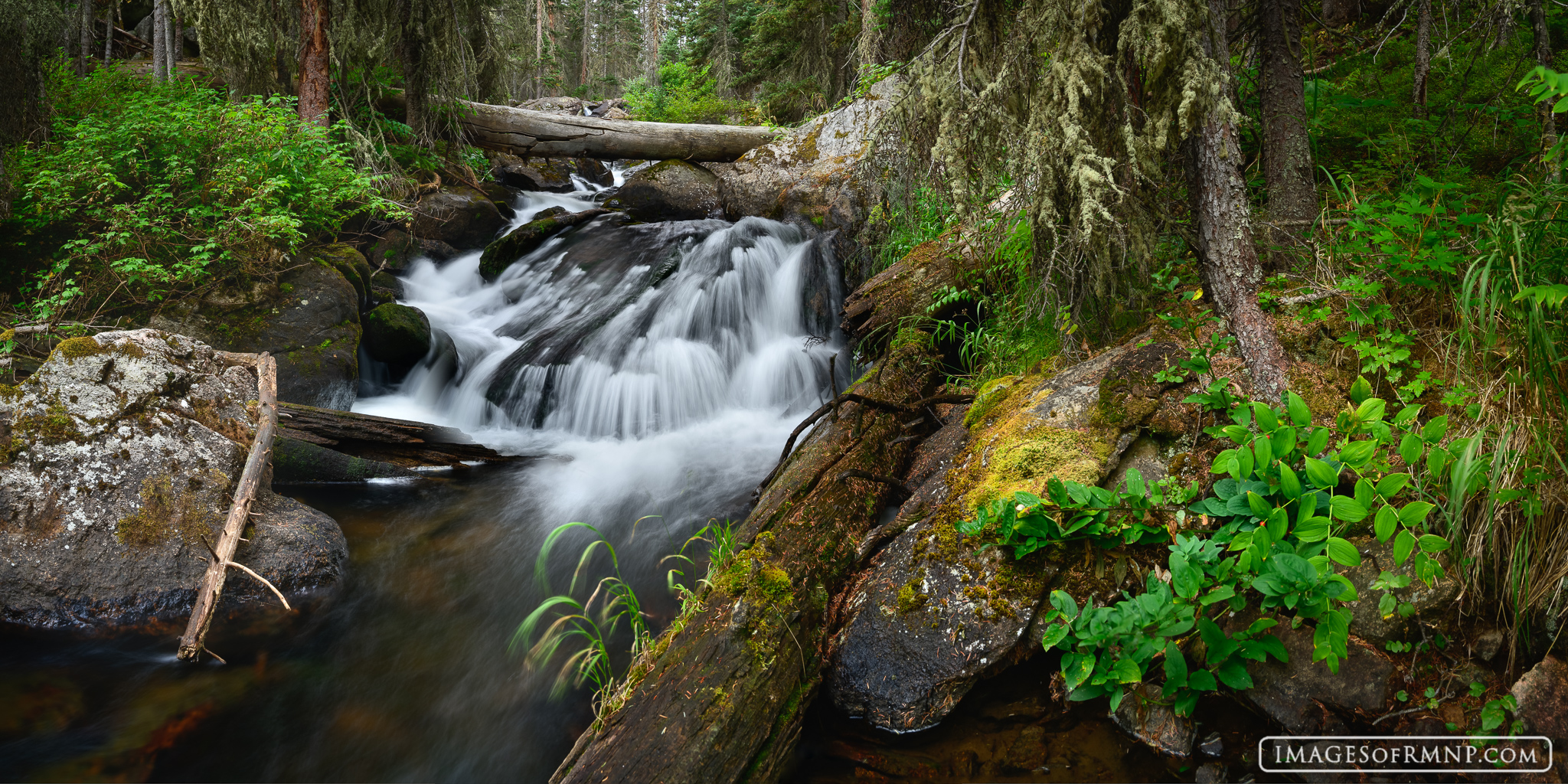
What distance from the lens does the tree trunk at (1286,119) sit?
3529 millimetres

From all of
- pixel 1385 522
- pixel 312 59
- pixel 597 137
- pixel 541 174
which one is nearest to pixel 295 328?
pixel 312 59

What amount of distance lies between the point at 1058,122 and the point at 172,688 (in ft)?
17.9

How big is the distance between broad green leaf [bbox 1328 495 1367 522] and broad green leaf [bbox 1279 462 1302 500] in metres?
0.11

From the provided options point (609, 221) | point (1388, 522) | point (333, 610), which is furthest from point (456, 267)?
point (1388, 522)

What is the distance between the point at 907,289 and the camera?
5.50 meters

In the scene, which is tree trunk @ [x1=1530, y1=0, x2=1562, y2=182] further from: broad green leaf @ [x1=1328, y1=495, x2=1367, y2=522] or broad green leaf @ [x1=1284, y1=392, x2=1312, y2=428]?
broad green leaf @ [x1=1328, y1=495, x2=1367, y2=522]

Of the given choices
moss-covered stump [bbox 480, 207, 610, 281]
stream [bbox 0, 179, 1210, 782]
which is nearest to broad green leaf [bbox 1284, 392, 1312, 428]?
stream [bbox 0, 179, 1210, 782]

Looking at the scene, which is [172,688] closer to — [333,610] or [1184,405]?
[333,610]

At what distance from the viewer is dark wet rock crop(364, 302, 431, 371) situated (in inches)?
304

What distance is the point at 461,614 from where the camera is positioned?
4383 mm

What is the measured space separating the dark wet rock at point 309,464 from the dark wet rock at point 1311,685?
657 centimetres

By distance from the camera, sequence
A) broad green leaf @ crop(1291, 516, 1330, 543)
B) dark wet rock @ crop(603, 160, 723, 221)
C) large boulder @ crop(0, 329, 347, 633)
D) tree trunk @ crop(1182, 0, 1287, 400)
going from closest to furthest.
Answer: broad green leaf @ crop(1291, 516, 1330, 543)
tree trunk @ crop(1182, 0, 1287, 400)
large boulder @ crop(0, 329, 347, 633)
dark wet rock @ crop(603, 160, 723, 221)

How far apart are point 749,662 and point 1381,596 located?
2318 millimetres

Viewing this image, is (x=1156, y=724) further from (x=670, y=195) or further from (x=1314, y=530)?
(x=670, y=195)
